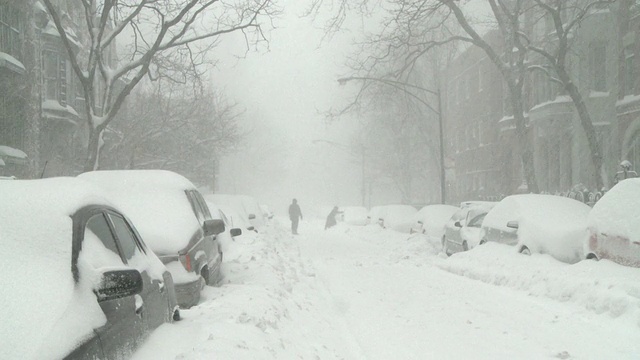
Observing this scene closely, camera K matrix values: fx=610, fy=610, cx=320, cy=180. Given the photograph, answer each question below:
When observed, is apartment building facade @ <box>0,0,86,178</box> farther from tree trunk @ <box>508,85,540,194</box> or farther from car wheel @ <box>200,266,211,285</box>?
tree trunk @ <box>508,85,540,194</box>

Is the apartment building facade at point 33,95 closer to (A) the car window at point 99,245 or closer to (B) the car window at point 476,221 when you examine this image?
(B) the car window at point 476,221

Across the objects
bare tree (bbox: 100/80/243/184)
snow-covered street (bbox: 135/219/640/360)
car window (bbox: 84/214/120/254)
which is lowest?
snow-covered street (bbox: 135/219/640/360)

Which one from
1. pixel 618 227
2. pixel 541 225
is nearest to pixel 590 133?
pixel 541 225

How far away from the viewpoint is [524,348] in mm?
7145

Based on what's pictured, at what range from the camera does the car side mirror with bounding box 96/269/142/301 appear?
123 inches

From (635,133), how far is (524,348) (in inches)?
857

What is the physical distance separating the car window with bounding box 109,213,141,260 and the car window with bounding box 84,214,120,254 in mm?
124

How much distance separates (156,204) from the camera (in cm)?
831

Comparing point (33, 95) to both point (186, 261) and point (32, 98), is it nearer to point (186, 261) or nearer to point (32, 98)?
point (32, 98)

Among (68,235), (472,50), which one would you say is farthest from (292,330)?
(472,50)

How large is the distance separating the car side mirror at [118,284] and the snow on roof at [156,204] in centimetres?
421

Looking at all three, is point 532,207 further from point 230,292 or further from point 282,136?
point 282,136

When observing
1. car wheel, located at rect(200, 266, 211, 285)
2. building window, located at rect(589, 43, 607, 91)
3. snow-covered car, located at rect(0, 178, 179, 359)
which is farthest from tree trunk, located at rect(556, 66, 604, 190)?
snow-covered car, located at rect(0, 178, 179, 359)

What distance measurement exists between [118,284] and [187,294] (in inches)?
165
